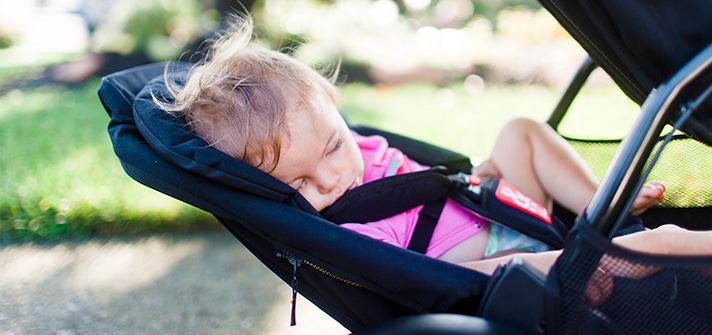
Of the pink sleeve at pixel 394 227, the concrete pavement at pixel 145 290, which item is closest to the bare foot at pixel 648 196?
the pink sleeve at pixel 394 227

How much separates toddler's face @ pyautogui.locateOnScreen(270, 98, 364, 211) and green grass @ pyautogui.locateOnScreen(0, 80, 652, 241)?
1319 mm

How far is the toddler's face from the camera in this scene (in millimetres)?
1687

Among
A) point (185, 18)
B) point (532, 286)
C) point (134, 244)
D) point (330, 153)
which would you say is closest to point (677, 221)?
point (532, 286)

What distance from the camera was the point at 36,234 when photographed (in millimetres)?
2783

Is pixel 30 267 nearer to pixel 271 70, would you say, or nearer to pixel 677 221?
pixel 271 70

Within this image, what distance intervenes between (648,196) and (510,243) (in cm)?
42

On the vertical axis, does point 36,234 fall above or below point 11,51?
above

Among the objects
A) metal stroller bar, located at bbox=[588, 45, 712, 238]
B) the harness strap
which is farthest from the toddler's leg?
metal stroller bar, located at bbox=[588, 45, 712, 238]

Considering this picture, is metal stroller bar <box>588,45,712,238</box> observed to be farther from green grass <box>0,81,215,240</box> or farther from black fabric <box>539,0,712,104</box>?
green grass <box>0,81,215,240</box>

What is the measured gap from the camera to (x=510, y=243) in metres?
1.83

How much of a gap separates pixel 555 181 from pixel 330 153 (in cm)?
77

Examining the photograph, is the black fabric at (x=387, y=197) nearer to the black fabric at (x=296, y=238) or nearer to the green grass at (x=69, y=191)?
the black fabric at (x=296, y=238)

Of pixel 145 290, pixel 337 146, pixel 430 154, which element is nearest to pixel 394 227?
pixel 337 146

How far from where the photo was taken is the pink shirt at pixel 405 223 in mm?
1733
